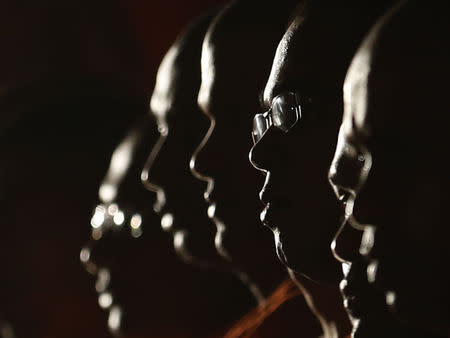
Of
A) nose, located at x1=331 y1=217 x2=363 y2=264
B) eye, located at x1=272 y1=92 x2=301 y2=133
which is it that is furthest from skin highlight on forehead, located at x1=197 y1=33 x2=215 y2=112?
nose, located at x1=331 y1=217 x2=363 y2=264

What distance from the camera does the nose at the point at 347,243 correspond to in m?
1.38

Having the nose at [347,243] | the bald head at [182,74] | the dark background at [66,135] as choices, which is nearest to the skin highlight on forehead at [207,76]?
the bald head at [182,74]

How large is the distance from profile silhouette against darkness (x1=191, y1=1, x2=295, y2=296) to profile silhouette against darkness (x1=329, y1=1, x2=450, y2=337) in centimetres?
47

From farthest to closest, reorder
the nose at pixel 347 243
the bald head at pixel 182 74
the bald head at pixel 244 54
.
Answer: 1. the bald head at pixel 182 74
2. the bald head at pixel 244 54
3. the nose at pixel 347 243

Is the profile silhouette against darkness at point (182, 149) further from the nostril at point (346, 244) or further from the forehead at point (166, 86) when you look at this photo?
the nostril at point (346, 244)

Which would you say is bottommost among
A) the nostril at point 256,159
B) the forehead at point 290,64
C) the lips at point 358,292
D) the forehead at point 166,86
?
the lips at point 358,292

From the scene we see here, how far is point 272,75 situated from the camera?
1503 millimetres

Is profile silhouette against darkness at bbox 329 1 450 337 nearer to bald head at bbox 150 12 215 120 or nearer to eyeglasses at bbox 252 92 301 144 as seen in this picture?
eyeglasses at bbox 252 92 301 144

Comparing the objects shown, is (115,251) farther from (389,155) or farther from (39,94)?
(389,155)

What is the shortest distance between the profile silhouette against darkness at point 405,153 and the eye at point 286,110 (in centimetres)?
20

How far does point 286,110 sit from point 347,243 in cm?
20

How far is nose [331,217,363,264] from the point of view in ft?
4.53

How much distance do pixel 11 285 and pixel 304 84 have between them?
1724 mm

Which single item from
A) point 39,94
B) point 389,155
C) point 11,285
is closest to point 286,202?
point 389,155
